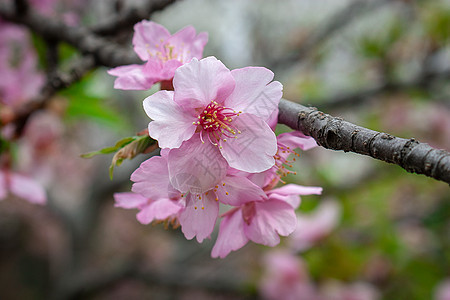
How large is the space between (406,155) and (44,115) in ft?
3.68

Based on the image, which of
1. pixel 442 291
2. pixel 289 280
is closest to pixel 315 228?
pixel 289 280

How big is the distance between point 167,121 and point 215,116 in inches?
2.9

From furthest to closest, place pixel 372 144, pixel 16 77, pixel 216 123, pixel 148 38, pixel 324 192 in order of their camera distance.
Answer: pixel 324 192 < pixel 16 77 < pixel 148 38 < pixel 216 123 < pixel 372 144

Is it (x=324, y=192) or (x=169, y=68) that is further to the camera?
(x=324, y=192)

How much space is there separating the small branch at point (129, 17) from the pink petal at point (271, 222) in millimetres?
526

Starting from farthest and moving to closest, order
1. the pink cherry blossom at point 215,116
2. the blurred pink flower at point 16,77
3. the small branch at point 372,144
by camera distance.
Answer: the blurred pink flower at point 16,77 → the pink cherry blossom at point 215,116 → the small branch at point 372,144

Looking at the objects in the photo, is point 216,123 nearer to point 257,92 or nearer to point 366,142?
point 257,92

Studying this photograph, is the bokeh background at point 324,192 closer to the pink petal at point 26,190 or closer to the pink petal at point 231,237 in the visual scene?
the pink petal at point 26,190

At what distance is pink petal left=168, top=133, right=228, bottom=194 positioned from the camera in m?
0.45

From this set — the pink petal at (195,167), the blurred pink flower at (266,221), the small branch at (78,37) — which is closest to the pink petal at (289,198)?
the blurred pink flower at (266,221)

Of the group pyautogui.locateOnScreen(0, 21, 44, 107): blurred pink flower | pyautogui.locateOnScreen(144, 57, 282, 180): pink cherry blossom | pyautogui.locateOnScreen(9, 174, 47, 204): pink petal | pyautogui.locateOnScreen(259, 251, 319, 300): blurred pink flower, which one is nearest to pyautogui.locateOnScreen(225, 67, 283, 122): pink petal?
pyautogui.locateOnScreen(144, 57, 282, 180): pink cherry blossom

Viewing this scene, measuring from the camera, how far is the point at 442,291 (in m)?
1.72

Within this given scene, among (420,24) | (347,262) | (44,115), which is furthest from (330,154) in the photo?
(44,115)

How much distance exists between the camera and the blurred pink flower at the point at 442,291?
1.67 m
